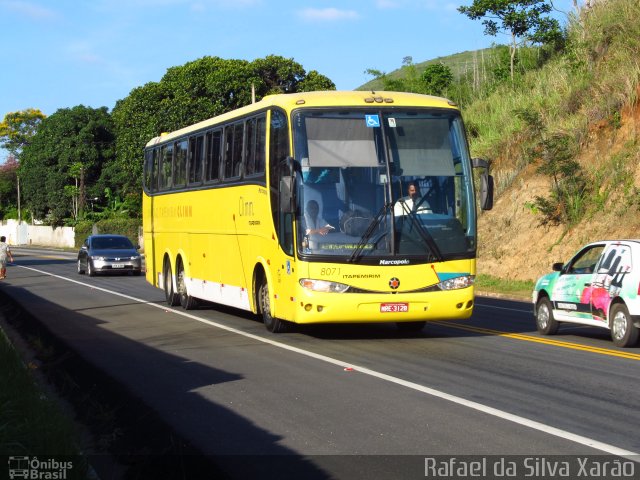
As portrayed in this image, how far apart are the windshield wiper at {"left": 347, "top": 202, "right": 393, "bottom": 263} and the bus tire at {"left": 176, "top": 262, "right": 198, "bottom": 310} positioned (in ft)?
27.0

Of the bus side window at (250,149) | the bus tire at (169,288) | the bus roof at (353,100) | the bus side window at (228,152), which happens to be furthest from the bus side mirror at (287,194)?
the bus tire at (169,288)

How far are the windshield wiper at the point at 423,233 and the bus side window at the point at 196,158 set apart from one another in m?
7.06

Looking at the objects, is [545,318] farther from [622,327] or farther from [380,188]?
[380,188]

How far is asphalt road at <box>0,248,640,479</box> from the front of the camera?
8.38m

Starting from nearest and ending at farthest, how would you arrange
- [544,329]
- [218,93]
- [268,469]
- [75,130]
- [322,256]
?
[268,469] → [322,256] → [544,329] → [218,93] → [75,130]

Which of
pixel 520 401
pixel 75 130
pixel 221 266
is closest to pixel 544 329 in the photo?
pixel 221 266

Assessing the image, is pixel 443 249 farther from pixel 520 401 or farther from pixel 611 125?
pixel 611 125

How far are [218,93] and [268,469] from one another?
220 ft

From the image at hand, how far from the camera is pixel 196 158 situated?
882 inches

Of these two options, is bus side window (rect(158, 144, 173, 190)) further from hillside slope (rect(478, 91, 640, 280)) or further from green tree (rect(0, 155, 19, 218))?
green tree (rect(0, 155, 19, 218))

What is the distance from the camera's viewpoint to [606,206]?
31.5 meters

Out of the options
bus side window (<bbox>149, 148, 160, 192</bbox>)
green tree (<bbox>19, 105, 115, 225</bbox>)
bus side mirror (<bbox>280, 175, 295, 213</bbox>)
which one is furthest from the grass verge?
green tree (<bbox>19, 105, 115, 225</bbox>)

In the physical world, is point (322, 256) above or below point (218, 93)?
below

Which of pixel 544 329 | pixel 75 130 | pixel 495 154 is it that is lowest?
pixel 544 329
